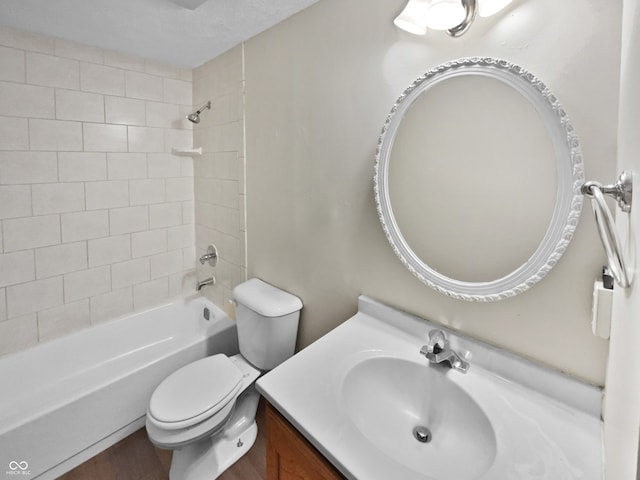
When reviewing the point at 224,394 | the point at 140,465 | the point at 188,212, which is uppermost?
the point at 188,212

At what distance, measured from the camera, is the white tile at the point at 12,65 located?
1.66 meters

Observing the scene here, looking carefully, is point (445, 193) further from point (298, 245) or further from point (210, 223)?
point (210, 223)

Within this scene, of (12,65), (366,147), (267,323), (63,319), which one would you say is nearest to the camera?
(366,147)

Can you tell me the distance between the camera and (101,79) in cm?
196

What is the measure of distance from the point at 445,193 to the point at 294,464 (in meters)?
0.91

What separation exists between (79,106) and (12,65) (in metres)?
0.32

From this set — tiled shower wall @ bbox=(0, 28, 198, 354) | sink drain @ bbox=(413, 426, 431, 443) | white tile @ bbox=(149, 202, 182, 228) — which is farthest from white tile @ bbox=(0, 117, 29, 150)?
sink drain @ bbox=(413, 426, 431, 443)

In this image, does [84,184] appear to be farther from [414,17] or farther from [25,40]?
[414,17]

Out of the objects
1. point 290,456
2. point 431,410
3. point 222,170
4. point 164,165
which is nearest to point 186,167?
point 164,165

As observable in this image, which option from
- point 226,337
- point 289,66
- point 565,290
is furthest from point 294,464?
point 289,66

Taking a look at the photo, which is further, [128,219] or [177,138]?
[177,138]

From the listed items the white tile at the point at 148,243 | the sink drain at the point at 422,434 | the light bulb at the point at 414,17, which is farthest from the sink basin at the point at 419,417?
the white tile at the point at 148,243

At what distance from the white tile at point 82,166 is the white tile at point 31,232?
27 centimetres

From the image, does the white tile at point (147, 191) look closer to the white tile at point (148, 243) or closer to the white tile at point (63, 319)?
the white tile at point (148, 243)
